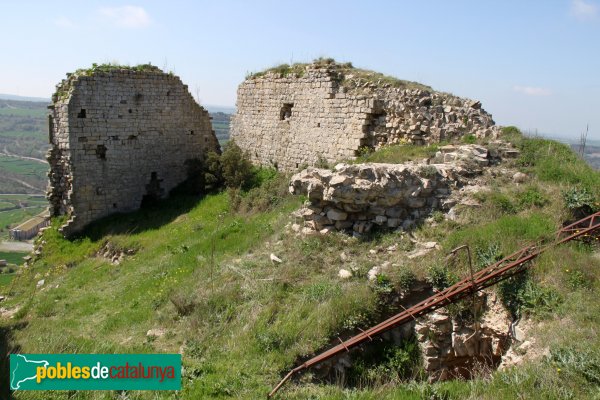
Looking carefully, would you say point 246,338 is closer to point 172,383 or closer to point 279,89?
point 172,383

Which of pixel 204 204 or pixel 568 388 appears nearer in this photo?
pixel 568 388

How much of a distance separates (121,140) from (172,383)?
10.3 meters

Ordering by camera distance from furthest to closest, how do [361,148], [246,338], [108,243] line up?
1. [108,243]
2. [361,148]
3. [246,338]

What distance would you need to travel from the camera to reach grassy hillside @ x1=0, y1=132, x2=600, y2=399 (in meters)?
5.11

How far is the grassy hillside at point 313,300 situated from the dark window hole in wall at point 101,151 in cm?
446

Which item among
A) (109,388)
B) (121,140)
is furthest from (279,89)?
(109,388)

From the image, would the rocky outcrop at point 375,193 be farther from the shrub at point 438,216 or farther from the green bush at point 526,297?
the green bush at point 526,297

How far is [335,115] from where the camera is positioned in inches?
476

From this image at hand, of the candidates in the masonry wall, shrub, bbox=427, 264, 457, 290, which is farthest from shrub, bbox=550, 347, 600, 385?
the masonry wall

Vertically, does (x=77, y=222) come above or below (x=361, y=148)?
below

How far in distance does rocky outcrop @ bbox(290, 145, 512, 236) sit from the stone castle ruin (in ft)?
7.37

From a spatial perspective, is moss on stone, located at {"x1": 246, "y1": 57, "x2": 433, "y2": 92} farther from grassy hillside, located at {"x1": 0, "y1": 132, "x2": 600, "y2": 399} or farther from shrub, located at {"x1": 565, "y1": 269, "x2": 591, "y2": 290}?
shrub, located at {"x1": 565, "y1": 269, "x2": 591, "y2": 290}

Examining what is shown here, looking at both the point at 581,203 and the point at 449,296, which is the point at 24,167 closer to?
the point at 581,203

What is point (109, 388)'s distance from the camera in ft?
18.3
